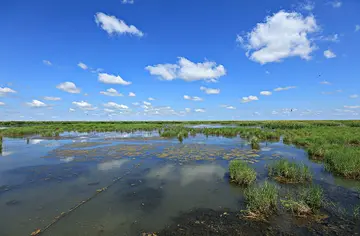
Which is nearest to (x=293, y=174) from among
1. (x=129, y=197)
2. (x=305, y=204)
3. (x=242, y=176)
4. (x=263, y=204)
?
(x=242, y=176)

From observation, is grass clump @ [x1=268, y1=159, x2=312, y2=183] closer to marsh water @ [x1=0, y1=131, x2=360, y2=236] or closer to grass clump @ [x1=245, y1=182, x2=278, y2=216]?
marsh water @ [x1=0, y1=131, x2=360, y2=236]

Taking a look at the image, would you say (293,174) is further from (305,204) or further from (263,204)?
(263,204)

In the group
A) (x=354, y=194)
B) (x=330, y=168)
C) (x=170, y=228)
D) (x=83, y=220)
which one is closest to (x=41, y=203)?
(x=83, y=220)

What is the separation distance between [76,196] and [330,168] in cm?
1298

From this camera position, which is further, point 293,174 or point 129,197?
point 293,174

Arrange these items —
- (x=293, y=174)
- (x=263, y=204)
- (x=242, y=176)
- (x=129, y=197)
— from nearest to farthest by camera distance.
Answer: (x=263, y=204)
(x=129, y=197)
(x=242, y=176)
(x=293, y=174)

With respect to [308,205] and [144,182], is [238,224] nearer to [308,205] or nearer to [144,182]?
[308,205]

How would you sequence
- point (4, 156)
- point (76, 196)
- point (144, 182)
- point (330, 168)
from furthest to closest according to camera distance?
point (4, 156), point (330, 168), point (144, 182), point (76, 196)

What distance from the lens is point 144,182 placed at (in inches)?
378

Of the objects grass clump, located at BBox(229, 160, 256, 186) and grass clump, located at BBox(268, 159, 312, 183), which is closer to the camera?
grass clump, located at BBox(229, 160, 256, 186)

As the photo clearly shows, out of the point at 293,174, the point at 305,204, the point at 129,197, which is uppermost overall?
the point at 293,174

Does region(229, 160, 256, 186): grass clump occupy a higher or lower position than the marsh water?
higher

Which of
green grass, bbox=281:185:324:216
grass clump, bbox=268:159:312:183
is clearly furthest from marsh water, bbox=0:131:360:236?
grass clump, bbox=268:159:312:183

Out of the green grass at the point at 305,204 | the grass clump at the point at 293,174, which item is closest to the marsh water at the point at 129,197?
the green grass at the point at 305,204
